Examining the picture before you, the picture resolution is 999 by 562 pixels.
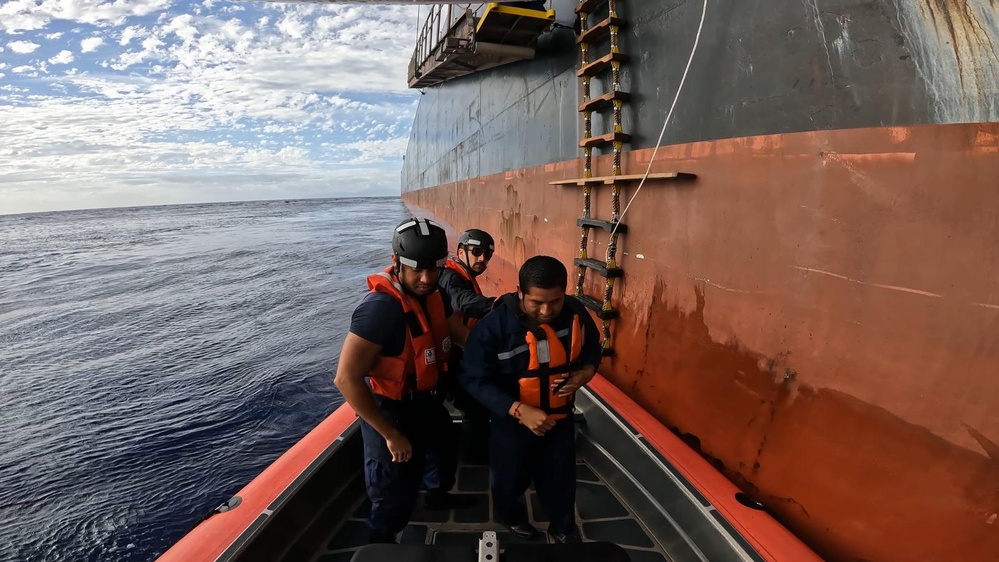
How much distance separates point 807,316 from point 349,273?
681 inches

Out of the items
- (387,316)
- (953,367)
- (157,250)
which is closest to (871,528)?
(953,367)

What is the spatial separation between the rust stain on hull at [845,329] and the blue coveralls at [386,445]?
1.86 m

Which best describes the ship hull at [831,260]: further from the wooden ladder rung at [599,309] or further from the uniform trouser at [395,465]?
the uniform trouser at [395,465]

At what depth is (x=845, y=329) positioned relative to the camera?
2.31 meters

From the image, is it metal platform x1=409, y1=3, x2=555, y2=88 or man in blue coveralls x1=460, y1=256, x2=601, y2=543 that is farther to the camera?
metal platform x1=409, y1=3, x2=555, y2=88

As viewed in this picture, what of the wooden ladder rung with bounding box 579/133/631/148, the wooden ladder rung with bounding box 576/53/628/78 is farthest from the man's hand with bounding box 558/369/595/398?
the wooden ladder rung with bounding box 576/53/628/78

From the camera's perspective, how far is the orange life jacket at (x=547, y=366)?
2.31 metres

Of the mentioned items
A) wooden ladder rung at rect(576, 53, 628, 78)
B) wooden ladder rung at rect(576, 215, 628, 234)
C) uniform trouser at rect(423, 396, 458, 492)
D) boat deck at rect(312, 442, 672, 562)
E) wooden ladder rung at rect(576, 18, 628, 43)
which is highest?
wooden ladder rung at rect(576, 18, 628, 43)

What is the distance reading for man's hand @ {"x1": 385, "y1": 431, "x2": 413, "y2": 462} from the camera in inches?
86.4

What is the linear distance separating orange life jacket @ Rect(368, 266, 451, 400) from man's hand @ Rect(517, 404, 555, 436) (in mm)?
499

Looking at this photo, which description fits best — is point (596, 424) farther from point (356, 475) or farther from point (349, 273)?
point (349, 273)

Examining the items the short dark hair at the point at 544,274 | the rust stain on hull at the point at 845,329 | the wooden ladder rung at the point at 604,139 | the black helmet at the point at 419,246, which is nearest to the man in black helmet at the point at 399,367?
the black helmet at the point at 419,246

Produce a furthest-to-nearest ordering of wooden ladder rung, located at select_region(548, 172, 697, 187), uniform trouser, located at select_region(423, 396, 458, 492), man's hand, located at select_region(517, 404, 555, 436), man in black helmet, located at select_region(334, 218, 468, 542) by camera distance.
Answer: wooden ladder rung, located at select_region(548, 172, 697, 187) < uniform trouser, located at select_region(423, 396, 458, 492) < man's hand, located at select_region(517, 404, 555, 436) < man in black helmet, located at select_region(334, 218, 468, 542)

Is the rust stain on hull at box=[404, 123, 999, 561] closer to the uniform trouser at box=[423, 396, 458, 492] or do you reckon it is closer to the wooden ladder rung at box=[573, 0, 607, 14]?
the uniform trouser at box=[423, 396, 458, 492]
